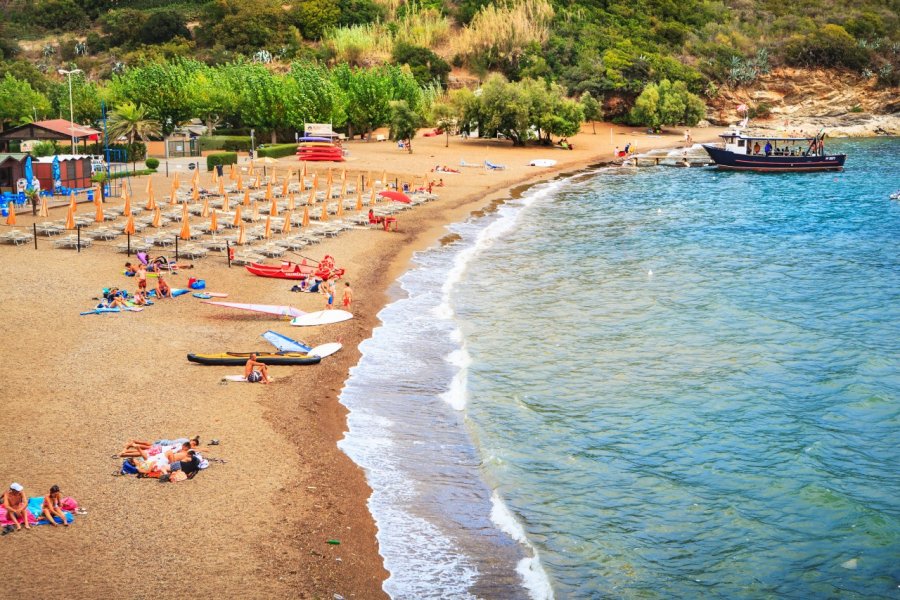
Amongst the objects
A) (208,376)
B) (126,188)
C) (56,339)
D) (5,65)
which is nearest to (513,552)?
(208,376)

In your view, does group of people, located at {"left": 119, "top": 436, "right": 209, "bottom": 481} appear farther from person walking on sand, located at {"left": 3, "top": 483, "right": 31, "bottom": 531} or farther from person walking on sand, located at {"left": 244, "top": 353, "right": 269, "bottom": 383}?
person walking on sand, located at {"left": 244, "top": 353, "right": 269, "bottom": 383}

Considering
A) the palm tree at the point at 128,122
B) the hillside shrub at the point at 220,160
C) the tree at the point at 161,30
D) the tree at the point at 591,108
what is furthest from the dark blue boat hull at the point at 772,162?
the tree at the point at 161,30

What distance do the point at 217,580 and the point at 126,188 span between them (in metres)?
42.6

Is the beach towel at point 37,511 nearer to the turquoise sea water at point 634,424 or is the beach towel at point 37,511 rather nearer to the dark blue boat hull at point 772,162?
the turquoise sea water at point 634,424

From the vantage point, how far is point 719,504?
64.3 ft

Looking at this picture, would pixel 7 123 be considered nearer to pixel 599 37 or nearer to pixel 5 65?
pixel 5 65

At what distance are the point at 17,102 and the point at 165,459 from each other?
70.5 meters

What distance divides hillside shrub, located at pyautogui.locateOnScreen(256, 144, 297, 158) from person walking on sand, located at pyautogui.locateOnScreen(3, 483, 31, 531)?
2355 inches

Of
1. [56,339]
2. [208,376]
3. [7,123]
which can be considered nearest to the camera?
[208,376]

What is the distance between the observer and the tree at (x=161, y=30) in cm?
12975

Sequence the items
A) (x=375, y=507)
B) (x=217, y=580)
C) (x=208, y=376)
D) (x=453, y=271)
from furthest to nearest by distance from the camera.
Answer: (x=453, y=271) < (x=208, y=376) < (x=375, y=507) < (x=217, y=580)

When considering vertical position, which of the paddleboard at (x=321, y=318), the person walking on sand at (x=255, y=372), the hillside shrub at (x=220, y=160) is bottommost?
the person walking on sand at (x=255, y=372)

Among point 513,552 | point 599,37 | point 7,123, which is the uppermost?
point 599,37

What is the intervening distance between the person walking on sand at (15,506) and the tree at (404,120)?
65.4 meters
